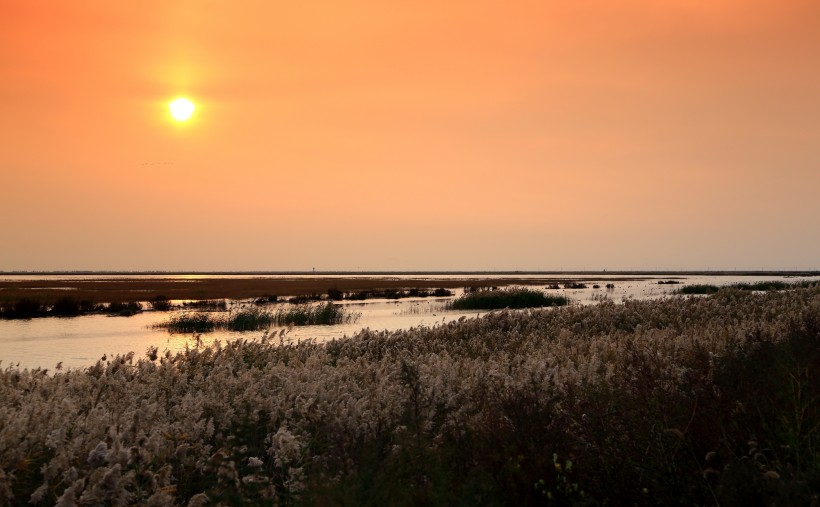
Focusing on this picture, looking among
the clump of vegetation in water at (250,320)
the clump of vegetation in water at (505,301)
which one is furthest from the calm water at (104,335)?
the clump of vegetation in water at (505,301)

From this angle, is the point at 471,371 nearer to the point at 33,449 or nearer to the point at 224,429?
the point at 224,429

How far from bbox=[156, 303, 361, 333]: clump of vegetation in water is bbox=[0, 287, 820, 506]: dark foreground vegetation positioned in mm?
24765

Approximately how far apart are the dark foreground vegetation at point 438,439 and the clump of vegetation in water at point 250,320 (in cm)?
2476

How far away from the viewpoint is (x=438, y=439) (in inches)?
297

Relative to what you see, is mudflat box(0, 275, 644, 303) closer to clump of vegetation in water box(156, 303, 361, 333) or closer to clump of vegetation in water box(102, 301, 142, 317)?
clump of vegetation in water box(102, 301, 142, 317)

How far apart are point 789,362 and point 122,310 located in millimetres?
44416

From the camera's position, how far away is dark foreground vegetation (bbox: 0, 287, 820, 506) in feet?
18.7

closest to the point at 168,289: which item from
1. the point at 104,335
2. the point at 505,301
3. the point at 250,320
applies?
the point at 505,301

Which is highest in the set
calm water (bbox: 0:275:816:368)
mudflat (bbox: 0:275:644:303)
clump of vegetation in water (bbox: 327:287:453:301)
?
mudflat (bbox: 0:275:644:303)

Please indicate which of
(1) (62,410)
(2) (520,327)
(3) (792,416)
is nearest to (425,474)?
(3) (792,416)

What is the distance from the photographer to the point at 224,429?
25.7 ft

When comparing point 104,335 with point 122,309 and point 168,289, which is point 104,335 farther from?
point 168,289

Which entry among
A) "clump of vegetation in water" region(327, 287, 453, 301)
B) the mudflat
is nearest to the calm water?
the mudflat

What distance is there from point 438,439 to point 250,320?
28981mm
